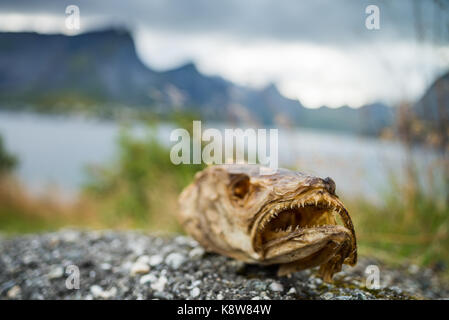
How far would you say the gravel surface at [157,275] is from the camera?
9.86 ft

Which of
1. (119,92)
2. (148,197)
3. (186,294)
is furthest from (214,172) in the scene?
(119,92)

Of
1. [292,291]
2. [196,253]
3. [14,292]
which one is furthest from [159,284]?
[14,292]

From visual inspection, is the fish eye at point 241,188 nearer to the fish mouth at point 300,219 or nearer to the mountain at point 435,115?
the fish mouth at point 300,219

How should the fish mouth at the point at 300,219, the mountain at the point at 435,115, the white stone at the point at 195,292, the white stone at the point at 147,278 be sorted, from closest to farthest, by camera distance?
the fish mouth at the point at 300,219, the white stone at the point at 195,292, the white stone at the point at 147,278, the mountain at the point at 435,115

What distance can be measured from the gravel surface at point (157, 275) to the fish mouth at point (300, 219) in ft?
1.51

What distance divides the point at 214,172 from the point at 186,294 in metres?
1.02

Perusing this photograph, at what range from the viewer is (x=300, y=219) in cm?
279

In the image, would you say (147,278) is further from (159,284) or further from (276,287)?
(276,287)

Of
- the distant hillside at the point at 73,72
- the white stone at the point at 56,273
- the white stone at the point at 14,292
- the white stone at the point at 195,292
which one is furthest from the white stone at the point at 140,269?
the distant hillside at the point at 73,72

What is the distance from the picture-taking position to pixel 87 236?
509 cm

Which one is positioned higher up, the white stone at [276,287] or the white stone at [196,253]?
the white stone at [196,253]

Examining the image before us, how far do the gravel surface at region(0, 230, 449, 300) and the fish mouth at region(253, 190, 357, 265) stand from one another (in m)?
0.46

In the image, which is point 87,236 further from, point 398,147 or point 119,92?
point 119,92

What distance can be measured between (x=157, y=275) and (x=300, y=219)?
1441 millimetres
